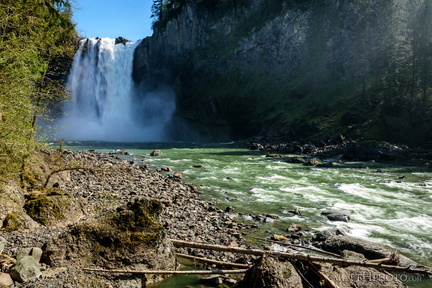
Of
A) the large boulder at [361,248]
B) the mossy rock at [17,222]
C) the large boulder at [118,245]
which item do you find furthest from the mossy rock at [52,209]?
the large boulder at [361,248]

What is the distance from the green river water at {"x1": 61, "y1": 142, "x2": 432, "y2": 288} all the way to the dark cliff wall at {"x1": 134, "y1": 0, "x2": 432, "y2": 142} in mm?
23475

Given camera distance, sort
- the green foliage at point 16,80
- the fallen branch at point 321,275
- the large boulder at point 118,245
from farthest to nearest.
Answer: the green foliage at point 16,80 < the large boulder at point 118,245 < the fallen branch at point 321,275

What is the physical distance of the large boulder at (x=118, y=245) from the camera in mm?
6922

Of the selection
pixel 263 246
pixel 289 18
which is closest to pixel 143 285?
pixel 263 246

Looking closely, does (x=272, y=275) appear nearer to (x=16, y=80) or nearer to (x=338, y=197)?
(x=16, y=80)

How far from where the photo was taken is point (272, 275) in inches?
227

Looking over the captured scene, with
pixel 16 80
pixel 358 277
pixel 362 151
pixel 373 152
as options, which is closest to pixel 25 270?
pixel 16 80

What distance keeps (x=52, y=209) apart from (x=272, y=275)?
304 inches

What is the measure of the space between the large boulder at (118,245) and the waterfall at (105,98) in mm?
70700

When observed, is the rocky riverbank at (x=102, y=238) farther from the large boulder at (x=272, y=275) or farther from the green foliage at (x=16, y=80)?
the green foliage at (x=16, y=80)

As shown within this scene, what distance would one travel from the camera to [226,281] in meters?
7.07

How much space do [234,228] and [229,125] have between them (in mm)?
63084

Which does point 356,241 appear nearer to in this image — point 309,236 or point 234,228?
point 309,236

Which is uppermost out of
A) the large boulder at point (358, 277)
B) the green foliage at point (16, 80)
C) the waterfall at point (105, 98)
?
the waterfall at point (105, 98)
